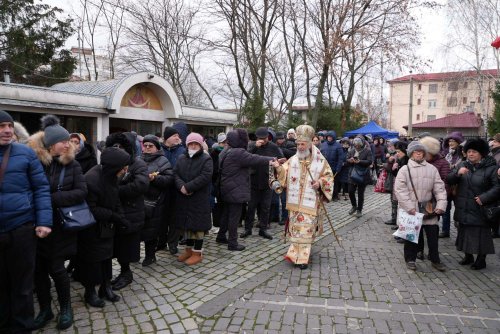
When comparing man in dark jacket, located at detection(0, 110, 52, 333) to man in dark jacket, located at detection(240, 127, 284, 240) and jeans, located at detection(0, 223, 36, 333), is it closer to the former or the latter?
jeans, located at detection(0, 223, 36, 333)

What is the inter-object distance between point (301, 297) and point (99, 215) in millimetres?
2371

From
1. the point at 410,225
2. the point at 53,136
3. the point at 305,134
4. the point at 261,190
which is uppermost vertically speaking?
the point at 305,134

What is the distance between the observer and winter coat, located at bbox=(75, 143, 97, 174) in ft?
13.9

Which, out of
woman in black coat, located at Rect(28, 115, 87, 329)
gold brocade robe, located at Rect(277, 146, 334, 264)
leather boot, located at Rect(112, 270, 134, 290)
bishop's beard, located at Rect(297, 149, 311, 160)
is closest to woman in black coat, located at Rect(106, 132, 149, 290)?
leather boot, located at Rect(112, 270, 134, 290)

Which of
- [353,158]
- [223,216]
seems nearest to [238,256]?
[223,216]

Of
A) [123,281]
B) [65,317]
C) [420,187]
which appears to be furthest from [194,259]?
[420,187]

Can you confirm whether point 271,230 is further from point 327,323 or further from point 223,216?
point 327,323

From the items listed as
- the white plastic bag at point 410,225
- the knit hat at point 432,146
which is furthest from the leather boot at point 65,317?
the knit hat at point 432,146

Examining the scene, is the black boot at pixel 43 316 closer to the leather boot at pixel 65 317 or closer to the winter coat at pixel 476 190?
the leather boot at pixel 65 317

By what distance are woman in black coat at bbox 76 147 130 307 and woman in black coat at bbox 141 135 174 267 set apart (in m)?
0.93

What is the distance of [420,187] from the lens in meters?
4.92

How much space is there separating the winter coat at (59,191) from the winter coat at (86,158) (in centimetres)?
85

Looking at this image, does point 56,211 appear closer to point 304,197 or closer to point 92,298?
point 92,298

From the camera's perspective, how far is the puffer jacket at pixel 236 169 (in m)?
5.51
